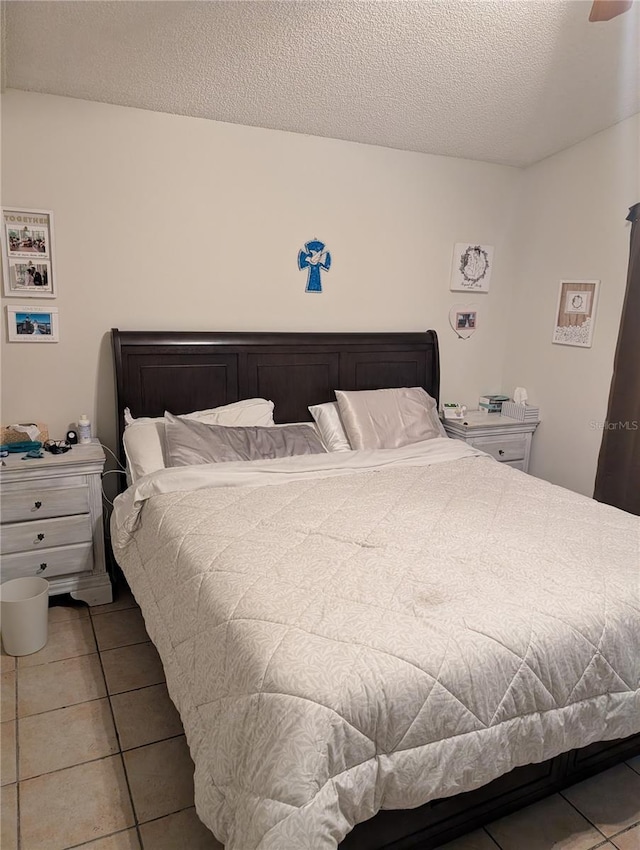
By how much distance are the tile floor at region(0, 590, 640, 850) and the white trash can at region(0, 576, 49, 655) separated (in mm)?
59

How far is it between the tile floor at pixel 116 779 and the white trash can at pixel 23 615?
0.19ft

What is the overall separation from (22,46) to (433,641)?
2597 millimetres

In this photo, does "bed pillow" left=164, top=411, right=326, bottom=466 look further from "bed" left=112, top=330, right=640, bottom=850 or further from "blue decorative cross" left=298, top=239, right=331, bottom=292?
"blue decorative cross" left=298, top=239, right=331, bottom=292

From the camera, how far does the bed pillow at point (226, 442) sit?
258 cm

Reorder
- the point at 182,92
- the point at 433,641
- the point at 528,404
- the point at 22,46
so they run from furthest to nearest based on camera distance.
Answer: the point at 528,404
the point at 182,92
the point at 22,46
the point at 433,641

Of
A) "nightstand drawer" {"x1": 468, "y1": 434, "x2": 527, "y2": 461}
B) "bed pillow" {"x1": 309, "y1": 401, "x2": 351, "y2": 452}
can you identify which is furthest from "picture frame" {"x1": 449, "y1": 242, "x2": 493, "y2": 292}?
"bed pillow" {"x1": 309, "y1": 401, "x2": 351, "y2": 452}

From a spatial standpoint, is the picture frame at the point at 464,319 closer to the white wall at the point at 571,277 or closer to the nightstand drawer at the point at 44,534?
the white wall at the point at 571,277

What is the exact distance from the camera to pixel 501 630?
4.66 feet

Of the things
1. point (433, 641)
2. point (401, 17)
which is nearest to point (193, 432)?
point (433, 641)

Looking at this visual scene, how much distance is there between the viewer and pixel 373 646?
4.34 ft

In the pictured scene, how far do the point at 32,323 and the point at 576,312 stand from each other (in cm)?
304

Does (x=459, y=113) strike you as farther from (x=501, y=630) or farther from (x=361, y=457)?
(x=501, y=630)

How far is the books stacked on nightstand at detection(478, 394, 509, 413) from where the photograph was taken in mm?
3793

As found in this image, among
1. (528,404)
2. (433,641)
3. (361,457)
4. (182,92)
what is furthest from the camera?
(528,404)
